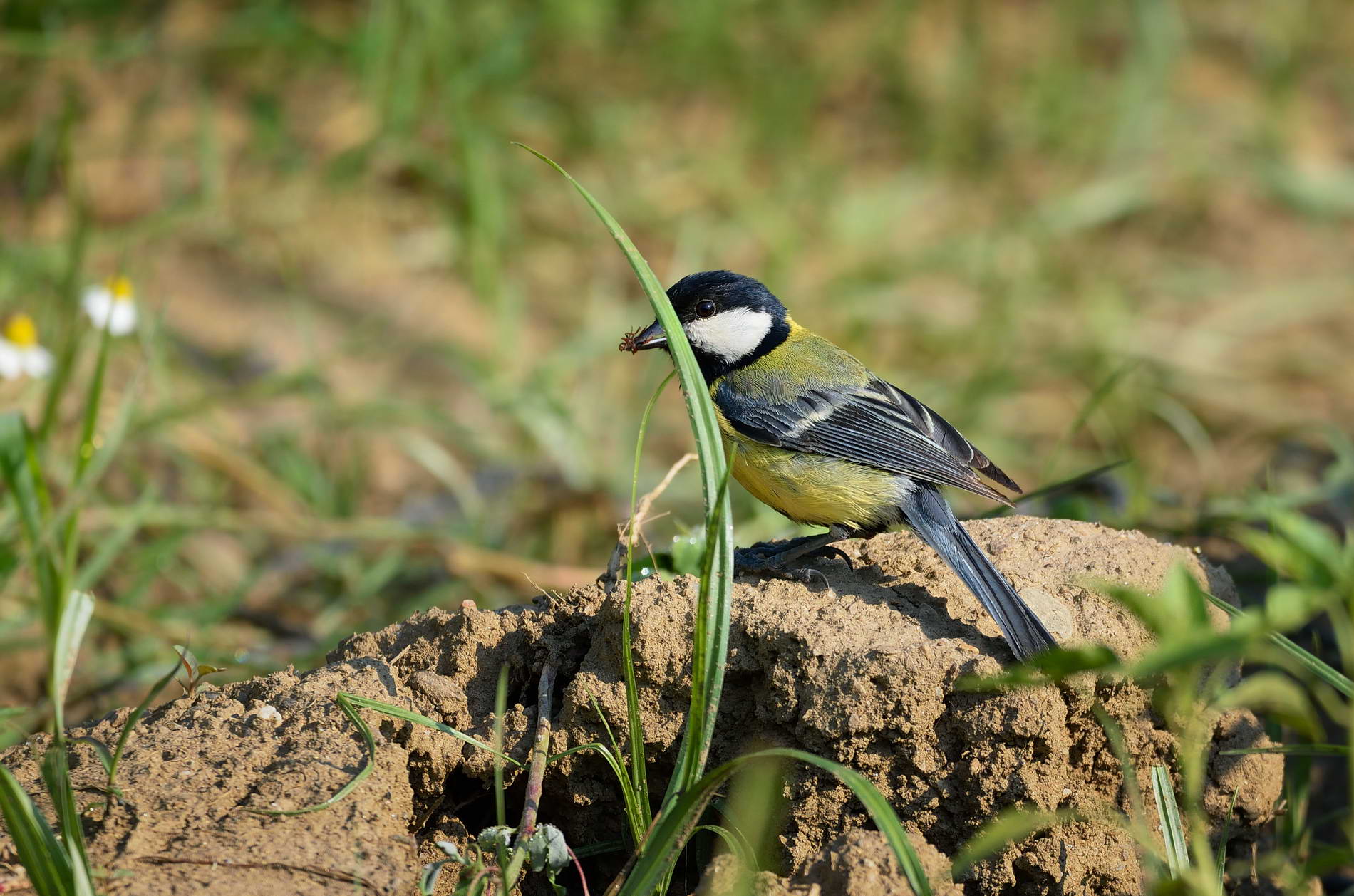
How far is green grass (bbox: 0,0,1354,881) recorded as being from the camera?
4551mm

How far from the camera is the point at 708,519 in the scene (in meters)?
2.09

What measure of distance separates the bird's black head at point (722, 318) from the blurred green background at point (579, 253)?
72 centimetres

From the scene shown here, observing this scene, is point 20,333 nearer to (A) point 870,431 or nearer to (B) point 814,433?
(B) point 814,433

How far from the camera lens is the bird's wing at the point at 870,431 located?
318 cm

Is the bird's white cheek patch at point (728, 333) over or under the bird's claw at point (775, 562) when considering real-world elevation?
over

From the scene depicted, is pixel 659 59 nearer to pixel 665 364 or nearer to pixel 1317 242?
pixel 665 364

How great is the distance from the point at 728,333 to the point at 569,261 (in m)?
3.32

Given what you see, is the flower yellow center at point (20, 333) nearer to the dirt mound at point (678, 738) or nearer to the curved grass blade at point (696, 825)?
the dirt mound at point (678, 738)

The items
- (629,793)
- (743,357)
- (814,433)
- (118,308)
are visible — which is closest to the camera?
(629,793)

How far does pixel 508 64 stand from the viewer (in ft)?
20.7

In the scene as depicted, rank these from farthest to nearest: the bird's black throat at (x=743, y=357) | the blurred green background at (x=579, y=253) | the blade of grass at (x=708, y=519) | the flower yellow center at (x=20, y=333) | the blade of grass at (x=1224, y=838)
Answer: the blurred green background at (x=579, y=253), the flower yellow center at (x=20, y=333), the bird's black throat at (x=743, y=357), the blade of grass at (x=1224, y=838), the blade of grass at (x=708, y=519)

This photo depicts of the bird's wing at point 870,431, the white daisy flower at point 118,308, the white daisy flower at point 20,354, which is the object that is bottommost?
the bird's wing at point 870,431

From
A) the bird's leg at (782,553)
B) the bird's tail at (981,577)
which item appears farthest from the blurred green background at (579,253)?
the bird's tail at (981,577)

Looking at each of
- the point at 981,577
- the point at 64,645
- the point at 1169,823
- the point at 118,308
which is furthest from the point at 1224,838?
the point at 118,308
